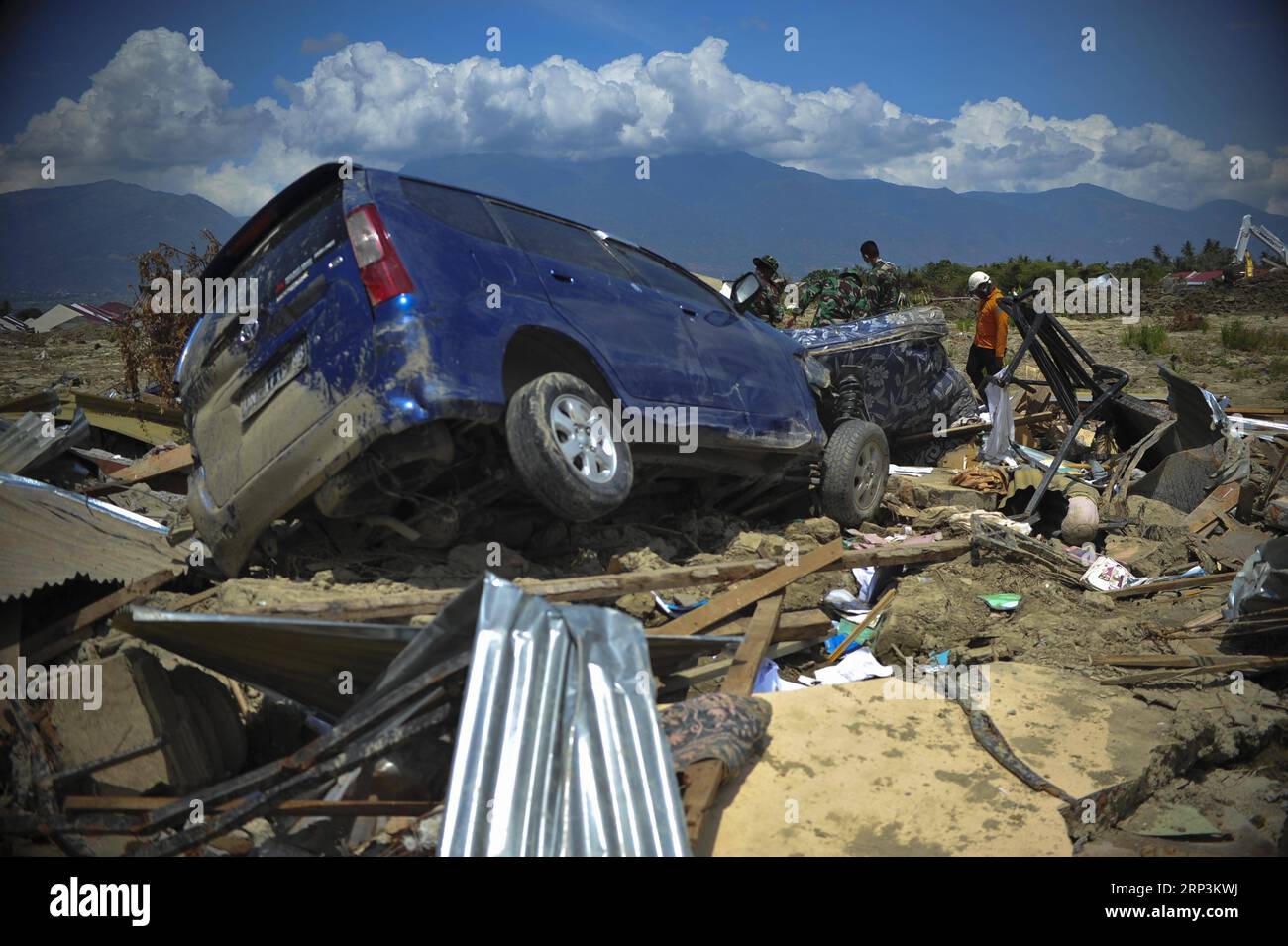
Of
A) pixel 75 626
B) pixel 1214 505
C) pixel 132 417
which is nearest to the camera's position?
pixel 75 626

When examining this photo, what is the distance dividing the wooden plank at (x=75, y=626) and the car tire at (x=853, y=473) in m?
4.36

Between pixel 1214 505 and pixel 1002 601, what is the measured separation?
2659 mm

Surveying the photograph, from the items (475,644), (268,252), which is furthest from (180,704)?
(268,252)

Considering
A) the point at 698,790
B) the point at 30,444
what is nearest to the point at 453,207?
the point at 698,790

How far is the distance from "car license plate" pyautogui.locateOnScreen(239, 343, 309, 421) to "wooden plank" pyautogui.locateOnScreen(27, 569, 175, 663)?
1.09m

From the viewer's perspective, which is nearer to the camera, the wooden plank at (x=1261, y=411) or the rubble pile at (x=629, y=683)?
the rubble pile at (x=629, y=683)

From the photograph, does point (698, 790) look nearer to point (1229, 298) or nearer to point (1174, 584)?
point (1174, 584)

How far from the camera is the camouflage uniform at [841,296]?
10070 millimetres

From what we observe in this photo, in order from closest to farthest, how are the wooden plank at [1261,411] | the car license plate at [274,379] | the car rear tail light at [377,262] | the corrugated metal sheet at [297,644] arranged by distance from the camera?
the corrugated metal sheet at [297,644] → the car rear tail light at [377,262] → the car license plate at [274,379] → the wooden plank at [1261,411]

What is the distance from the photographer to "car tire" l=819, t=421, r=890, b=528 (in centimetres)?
664

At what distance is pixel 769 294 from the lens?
1043 centimetres

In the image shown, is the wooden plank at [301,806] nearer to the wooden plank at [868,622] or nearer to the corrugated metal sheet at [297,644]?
the corrugated metal sheet at [297,644]

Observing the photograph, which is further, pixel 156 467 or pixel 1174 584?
pixel 156 467

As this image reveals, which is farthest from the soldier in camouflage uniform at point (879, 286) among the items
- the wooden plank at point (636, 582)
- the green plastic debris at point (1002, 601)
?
the green plastic debris at point (1002, 601)
